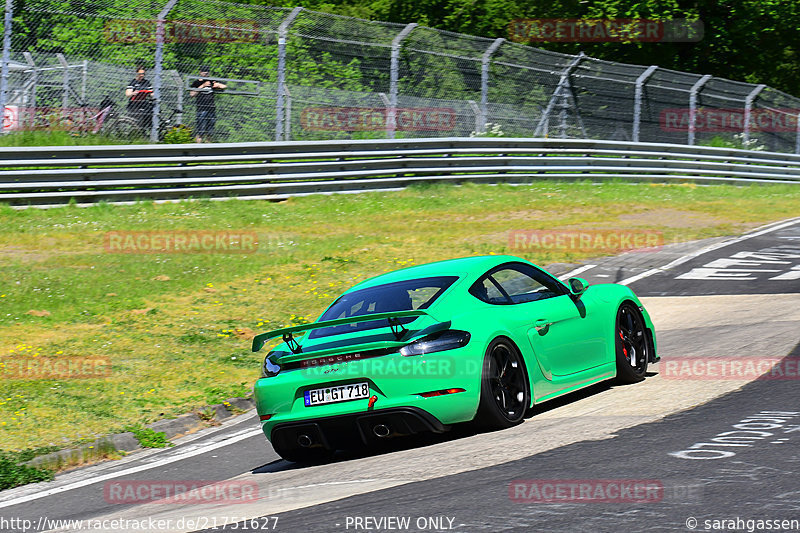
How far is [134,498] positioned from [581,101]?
20293 millimetres

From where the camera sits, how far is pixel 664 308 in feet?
39.8

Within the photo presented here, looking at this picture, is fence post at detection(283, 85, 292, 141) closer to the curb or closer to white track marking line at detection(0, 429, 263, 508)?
the curb

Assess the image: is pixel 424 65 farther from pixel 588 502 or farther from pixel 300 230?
pixel 588 502

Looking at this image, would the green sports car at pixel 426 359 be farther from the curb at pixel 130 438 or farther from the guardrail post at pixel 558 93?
the guardrail post at pixel 558 93

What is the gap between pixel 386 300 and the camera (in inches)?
291

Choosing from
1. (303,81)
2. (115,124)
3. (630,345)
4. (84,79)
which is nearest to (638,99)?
(303,81)

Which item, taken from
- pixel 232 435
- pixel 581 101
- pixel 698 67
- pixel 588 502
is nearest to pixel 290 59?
pixel 581 101

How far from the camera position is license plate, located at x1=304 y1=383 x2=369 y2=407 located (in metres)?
6.54

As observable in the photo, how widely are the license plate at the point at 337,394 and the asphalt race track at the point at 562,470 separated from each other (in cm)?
46

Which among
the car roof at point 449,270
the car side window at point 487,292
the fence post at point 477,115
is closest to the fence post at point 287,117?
the fence post at point 477,115

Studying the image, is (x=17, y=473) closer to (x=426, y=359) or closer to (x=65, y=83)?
(x=426, y=359)

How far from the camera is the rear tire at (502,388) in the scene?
6668mm

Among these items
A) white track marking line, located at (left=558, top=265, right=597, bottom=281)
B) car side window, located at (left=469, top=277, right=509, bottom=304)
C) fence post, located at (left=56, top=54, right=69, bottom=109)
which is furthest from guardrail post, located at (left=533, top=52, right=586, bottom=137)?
car side window, located at (left=469, top=277, right=509, bottom=304)

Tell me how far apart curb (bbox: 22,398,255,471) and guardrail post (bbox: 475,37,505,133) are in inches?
579
